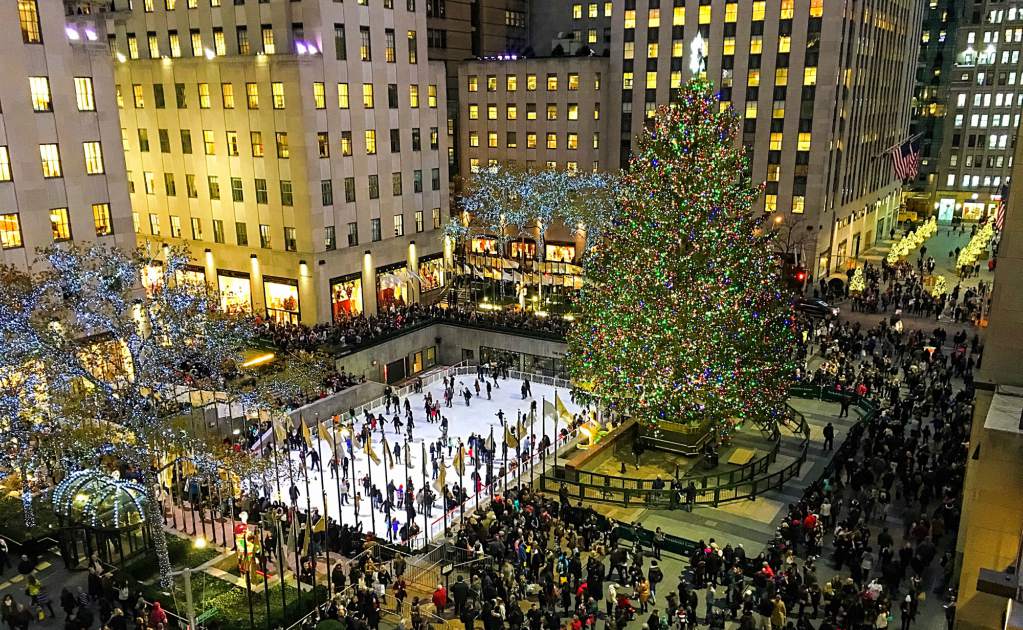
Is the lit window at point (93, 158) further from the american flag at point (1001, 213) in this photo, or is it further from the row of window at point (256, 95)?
the american flag at point (1001, 213)

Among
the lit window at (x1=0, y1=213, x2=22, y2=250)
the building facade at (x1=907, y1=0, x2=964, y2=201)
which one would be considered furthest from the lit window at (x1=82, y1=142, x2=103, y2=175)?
the building facade at (x1=907, y1=0, x2=964, y2=201)

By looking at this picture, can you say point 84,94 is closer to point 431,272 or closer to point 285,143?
point 285,143

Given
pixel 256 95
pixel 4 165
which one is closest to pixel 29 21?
pixel 4 165

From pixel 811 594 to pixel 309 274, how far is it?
110 ft

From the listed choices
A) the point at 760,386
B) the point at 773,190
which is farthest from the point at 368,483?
the point at 773,190

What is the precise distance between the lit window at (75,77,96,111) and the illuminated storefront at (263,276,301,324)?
1560cm

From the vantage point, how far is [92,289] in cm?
2358

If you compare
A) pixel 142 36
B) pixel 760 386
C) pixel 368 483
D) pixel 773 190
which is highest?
pixel 142 36

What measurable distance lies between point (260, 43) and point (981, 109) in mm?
83949

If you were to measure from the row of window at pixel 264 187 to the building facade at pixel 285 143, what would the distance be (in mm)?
86

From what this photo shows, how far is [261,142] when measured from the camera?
44094mm

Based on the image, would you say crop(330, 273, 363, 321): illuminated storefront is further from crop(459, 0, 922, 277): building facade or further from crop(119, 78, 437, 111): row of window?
crop(459, 0, 922, 277): building facade

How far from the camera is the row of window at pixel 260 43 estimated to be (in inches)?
1711

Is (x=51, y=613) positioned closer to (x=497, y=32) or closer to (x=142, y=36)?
(x=142, y=36)
